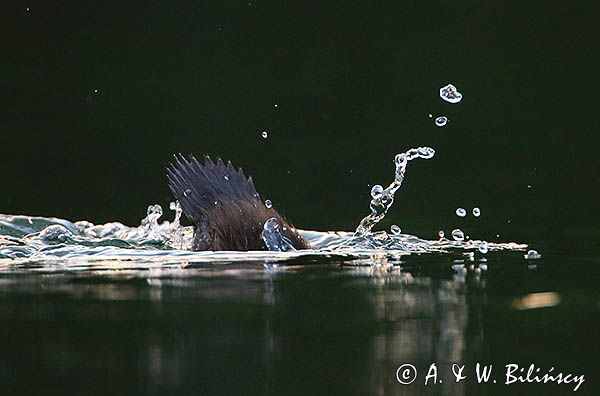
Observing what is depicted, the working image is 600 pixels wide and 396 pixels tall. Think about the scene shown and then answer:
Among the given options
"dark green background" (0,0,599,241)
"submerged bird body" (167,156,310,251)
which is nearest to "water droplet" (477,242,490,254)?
"dark green background" (0,0,599,241)

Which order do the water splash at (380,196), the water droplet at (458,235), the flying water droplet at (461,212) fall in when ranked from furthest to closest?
the flying water droplet at (461,212) → the water droplet at (458,235) → the water splash at (380,196)

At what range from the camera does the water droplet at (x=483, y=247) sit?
808 centimetres

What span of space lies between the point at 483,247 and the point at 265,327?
138 inches

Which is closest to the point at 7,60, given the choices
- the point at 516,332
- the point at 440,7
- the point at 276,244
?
the point at 440,7

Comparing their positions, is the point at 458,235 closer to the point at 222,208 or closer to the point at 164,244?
the point at 222,208

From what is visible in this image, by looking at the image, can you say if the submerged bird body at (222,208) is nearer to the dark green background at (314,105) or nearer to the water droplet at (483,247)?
Result: the water droplet at (483,247)

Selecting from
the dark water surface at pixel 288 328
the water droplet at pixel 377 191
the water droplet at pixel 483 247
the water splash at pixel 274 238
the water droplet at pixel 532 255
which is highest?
the water droplet at pixel 377 191

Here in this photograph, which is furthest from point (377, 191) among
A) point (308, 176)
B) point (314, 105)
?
point (314, 105)

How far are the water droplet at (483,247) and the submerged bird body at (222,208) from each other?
3.54 ft

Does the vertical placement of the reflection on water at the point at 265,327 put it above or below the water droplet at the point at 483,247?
below

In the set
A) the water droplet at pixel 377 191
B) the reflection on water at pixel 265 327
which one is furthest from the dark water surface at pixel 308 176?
the water droplet at pixel 377 191

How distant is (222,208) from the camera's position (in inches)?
323

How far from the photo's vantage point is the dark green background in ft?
38.0

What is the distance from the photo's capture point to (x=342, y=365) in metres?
4.30
